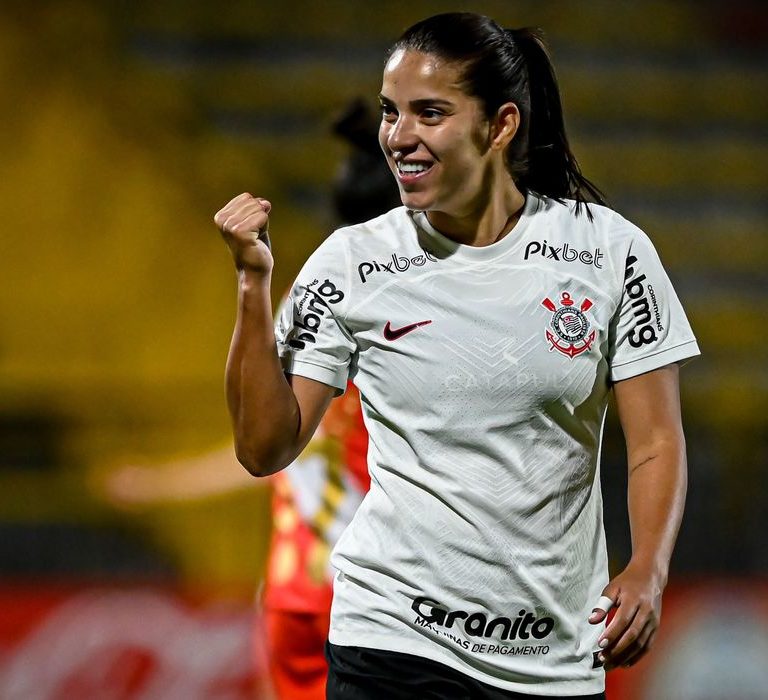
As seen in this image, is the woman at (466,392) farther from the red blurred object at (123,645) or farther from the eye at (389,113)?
the red blurred object at (123,645)

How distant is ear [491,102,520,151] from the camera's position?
2.16 metres

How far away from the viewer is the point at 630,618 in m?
1.91

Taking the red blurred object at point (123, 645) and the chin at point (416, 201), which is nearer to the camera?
the chin at point (416, 201)

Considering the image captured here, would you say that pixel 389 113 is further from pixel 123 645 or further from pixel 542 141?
pixel 123 645

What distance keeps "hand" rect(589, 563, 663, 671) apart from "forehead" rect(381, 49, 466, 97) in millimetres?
770

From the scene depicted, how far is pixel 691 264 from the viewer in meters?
7.86

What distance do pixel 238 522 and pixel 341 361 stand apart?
420 centimetres

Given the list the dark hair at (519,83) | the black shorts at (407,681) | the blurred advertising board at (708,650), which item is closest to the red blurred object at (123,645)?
the blurred advertising board at (708,650)

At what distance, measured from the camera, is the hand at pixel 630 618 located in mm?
1906

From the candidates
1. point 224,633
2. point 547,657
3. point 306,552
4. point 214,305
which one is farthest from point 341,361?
point 214,305

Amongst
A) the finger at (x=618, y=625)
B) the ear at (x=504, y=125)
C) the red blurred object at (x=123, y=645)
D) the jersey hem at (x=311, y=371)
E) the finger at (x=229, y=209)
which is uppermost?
the ear at (x=504, y=125)

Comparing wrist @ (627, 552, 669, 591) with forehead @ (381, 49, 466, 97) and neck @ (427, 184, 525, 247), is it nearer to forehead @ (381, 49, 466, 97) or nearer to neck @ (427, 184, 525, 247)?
neck @ (427, 184, 525, 247)

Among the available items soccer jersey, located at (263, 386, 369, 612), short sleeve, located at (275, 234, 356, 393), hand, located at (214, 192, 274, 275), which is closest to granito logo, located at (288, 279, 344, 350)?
short sleeve, located at (275, 234, 356, 393)

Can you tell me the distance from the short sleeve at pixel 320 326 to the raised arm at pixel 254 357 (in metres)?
0.08
